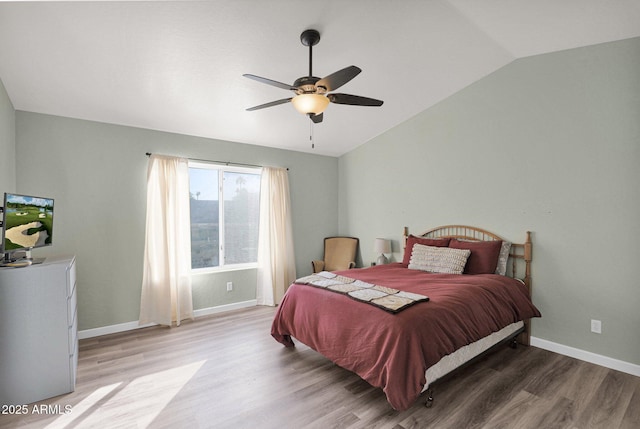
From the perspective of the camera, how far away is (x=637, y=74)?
104 inches

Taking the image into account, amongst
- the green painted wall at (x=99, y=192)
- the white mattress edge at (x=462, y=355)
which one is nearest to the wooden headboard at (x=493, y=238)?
the white mattress edge at (x=462, y=355)

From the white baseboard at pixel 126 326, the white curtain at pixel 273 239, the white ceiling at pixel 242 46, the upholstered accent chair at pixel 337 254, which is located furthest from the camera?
the upholstered accent chair at pixel 337 254

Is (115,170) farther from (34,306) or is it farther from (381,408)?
(381,408)

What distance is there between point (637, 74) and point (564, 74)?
20.9 inches

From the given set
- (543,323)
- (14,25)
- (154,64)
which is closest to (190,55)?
(154,64)

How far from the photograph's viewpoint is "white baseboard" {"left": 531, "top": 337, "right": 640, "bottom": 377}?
2.63m

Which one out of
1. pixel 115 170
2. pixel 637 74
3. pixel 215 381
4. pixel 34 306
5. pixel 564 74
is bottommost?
pixel 215 381

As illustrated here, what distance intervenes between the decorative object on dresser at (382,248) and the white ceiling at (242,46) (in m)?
2.03

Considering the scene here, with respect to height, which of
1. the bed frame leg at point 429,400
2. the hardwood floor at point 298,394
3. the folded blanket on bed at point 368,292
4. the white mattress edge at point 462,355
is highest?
the folded blanket on bed at point 368,292

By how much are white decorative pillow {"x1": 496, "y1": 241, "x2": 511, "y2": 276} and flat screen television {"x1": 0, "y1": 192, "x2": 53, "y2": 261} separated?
4.29 m

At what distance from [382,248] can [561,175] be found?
7.53 ft

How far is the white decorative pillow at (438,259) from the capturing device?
3344 millimetres

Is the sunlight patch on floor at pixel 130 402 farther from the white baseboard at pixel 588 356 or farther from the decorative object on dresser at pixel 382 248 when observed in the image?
the white baseboard at pixel 588 356

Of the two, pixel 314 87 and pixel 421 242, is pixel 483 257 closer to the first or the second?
pixel 421 242
